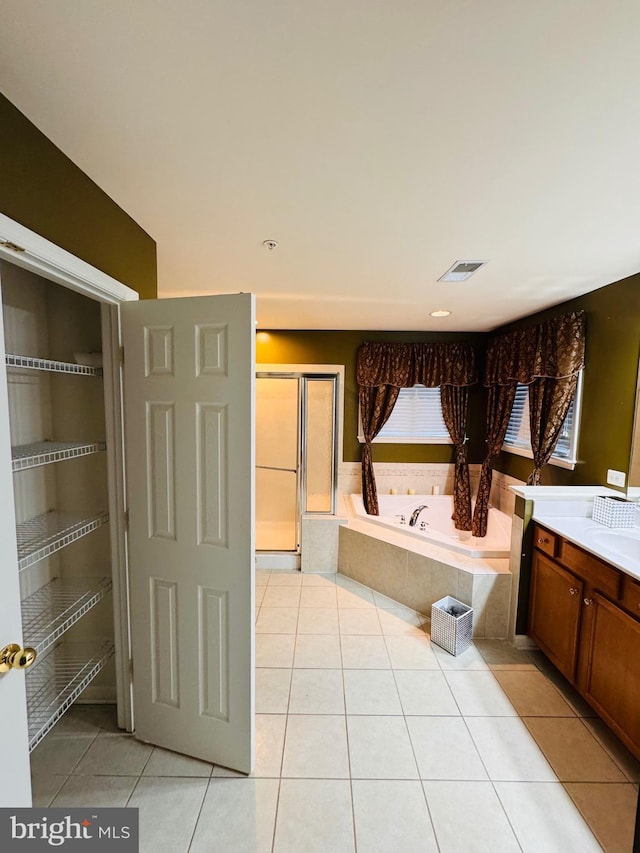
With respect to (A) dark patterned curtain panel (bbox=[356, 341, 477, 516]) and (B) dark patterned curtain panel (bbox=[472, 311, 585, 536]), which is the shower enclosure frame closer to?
(A) dark patterned curtain panel (bbox=[356, 341, 477, 516])

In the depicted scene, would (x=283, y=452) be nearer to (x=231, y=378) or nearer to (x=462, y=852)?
(x=231, y=378)

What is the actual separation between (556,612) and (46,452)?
9.14 feet

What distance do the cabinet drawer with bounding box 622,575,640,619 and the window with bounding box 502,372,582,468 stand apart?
1.27 meters

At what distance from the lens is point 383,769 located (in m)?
1.64

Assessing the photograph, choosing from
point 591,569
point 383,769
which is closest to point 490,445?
point 591,569

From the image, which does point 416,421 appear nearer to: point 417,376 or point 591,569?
point 417,376

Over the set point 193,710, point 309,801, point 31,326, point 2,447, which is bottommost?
point 309,801

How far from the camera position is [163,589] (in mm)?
1658

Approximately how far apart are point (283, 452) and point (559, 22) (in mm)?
3697

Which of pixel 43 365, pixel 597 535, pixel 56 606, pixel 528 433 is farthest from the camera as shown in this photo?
pixel 528 433

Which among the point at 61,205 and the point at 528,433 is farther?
the point at 528,433

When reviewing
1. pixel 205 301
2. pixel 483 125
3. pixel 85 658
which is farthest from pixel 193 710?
pixel 483 125

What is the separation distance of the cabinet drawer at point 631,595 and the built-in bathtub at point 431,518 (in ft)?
5.17

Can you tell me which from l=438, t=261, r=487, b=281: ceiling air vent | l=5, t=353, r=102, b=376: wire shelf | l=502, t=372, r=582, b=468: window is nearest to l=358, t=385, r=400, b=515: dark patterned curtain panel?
l=502, t=372, r=582, b=468: window
